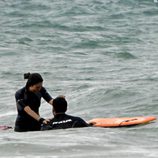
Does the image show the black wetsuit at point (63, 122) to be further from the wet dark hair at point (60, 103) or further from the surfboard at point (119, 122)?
the surfboard at point (119, 122)

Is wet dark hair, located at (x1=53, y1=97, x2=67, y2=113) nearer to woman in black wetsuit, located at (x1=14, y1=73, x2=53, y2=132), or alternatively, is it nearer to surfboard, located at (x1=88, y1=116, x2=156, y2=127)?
woman in black wetsuit, located at (x1=14, y1=73, x2=53, y2=132)

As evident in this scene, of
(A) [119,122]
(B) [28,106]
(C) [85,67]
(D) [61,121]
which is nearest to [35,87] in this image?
(B) [28,106]

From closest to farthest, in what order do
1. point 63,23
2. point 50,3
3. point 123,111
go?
point 123,111 < point 63,23 < point 50,3

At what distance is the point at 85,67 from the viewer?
79.5 ft

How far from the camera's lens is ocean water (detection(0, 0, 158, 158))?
356 inches

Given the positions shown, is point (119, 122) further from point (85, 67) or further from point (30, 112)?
point (85, 67)

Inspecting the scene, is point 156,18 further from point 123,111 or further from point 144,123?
point 144,123

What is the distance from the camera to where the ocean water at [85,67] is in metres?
9.03

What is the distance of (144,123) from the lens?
38.2 feet

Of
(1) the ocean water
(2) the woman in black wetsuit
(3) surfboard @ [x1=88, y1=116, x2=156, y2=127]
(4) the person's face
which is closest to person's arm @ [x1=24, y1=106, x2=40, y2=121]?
(2) the woman in black wetsuit

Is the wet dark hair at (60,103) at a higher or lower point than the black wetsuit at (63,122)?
higher

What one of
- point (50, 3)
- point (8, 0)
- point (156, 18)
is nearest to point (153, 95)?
point (156, 18)

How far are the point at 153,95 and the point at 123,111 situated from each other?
1.87 m

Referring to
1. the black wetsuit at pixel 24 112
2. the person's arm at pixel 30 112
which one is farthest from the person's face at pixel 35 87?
the person's arm at pixel 30 112
